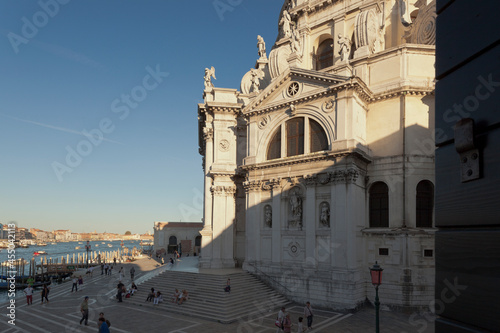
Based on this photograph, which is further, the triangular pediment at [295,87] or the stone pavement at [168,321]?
the triangular pediment at [295,87]

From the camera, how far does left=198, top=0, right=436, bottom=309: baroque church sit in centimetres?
2267

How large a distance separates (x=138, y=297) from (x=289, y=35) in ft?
82.5

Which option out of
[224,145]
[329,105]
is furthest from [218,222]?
[329,105]

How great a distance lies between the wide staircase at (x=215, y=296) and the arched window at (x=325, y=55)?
19033 mm

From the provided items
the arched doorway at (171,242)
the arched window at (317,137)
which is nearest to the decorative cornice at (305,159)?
the arched window at (317,137)

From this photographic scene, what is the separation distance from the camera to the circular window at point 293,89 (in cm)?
2636

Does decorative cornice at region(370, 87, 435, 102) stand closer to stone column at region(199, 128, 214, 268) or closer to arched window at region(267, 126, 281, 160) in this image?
arched window at region(267, 126, 281, 160)

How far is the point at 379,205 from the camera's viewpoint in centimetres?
2448

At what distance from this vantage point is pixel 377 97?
25.2 metres

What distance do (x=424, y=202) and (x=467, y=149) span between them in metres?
23.4

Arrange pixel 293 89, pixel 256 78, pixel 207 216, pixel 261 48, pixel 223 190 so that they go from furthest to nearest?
pixel 261 48 < pixel 207 216 < pixel 256 78 < pixel 223 190 < pixel 293 89

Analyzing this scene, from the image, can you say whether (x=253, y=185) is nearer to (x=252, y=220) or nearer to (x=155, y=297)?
(x=252, y=220)

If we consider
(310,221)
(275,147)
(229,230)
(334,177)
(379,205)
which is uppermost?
(275,147)

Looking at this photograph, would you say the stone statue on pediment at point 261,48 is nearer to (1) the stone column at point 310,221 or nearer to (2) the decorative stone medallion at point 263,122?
(2) the decorative stone medallion at point 263,122
